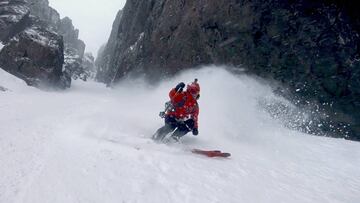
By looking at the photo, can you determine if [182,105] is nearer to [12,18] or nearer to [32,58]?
[32,58]

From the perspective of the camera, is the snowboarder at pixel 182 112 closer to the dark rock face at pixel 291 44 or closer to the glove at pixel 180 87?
the glove at pixel 180 87

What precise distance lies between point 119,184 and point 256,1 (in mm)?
15511

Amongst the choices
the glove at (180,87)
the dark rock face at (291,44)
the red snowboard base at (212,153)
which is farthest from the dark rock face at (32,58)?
the red snowboard base at (212,153)

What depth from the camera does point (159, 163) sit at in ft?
24.6

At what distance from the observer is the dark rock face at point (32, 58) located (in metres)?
25.9

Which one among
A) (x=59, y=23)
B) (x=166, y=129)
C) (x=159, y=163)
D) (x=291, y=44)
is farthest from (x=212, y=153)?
(x=59, y=23)

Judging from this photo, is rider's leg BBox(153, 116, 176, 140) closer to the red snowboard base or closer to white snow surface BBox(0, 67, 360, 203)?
white snow surface BBox(0, 67, 360, 203)

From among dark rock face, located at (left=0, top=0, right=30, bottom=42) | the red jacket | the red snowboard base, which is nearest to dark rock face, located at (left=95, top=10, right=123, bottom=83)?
dark rock face, located at (left=0, top=0, right=30, bottom=42)

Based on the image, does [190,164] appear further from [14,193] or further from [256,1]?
[256,1]

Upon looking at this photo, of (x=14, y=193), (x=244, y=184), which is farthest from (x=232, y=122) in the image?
(x=14, y=193)

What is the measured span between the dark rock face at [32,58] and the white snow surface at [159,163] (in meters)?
13.2

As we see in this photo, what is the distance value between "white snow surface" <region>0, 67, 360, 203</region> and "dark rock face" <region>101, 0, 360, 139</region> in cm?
261

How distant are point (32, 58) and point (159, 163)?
22037mm

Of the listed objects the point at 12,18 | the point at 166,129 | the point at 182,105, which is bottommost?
the point at 166,129
